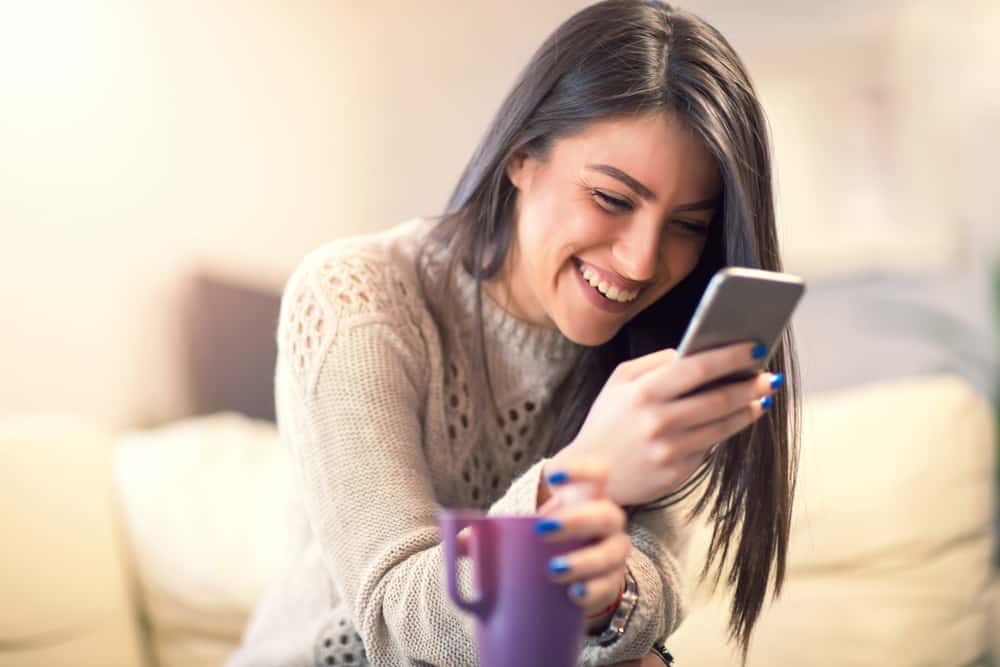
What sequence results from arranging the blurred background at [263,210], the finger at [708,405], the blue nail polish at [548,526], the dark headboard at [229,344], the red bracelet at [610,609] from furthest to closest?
the dark headboard at [229,344], the blurred background at [263,210], the red bracelet at [610,609], the finger at [708,405], the blue nail polish at [548,526]

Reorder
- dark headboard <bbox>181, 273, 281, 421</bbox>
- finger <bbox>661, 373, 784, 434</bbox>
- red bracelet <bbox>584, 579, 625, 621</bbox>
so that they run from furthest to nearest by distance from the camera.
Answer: dark headboard <bbox>181, 273, 281, 421</bbox> → red bracelet <bbox>584, 579, 625, 621</bbox> → finger <bbox>661, 373, 784, 434</bbox>

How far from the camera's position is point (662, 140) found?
3.11ft

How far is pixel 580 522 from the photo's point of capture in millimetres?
608

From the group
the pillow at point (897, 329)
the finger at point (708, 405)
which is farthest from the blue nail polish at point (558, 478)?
the pillow at point (897, 329)

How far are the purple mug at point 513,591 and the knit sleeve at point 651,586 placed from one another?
0.86ft

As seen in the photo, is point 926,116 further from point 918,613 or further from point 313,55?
point 313,55

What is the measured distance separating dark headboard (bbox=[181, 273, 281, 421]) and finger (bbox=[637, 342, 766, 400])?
59.3 inches

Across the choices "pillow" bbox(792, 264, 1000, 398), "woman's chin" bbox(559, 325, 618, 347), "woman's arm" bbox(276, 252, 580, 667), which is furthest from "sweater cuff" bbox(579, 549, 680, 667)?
"pillow" bbox(792, 264, 1000, 398)

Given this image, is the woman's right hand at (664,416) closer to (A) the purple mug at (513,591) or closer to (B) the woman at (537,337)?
(B) the woman at (537,337)

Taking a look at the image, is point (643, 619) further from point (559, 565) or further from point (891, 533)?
point (891, 533)

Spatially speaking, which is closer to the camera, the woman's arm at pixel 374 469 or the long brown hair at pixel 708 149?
the woman's arm at pixel 374 469

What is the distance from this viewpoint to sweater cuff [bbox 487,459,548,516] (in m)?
0.78

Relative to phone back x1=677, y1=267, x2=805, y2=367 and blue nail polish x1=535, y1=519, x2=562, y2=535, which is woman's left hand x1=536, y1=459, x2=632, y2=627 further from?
phone back x1=677, y1=267, x2=805, y2=367

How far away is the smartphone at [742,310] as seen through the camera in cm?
64
